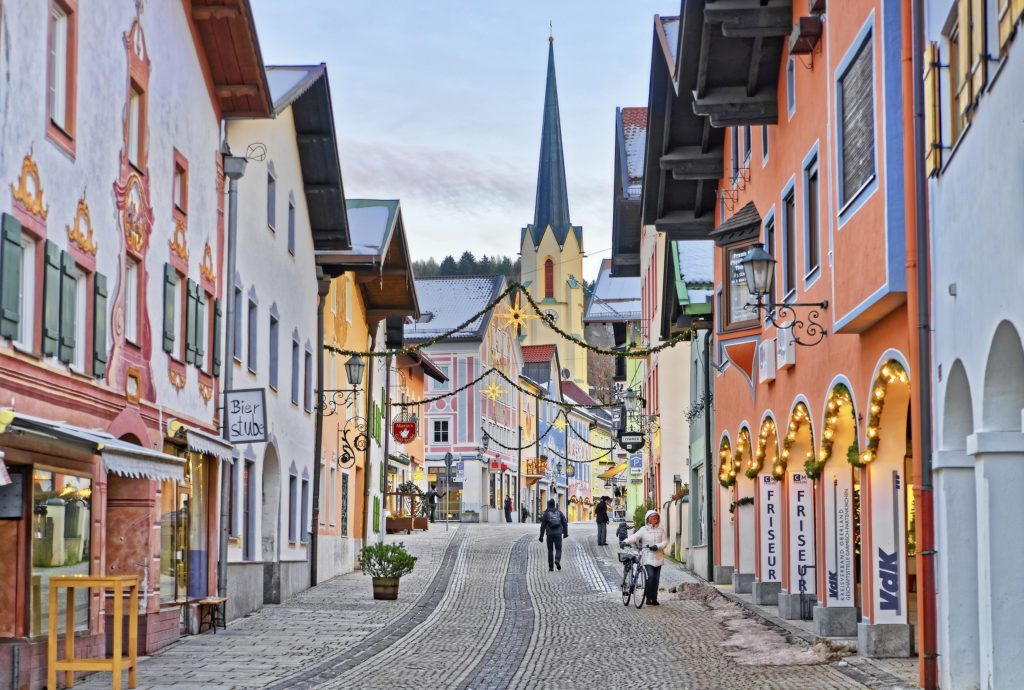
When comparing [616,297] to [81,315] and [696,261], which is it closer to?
[696,261]

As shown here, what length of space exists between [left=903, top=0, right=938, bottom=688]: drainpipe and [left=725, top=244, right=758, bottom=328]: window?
9602mm

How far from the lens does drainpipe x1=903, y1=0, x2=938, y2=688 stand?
13969 mm

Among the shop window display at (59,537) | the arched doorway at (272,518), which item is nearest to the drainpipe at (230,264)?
the arched doorway at (272,518)

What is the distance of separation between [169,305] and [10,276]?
20.3 ft

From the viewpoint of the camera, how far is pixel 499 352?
85312 millimetres

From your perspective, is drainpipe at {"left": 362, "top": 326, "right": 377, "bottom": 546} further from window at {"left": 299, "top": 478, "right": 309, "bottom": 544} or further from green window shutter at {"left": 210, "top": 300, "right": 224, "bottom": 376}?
green window shutter at {"left": 210, "top": 300, "right": 224, "bottom": 376}

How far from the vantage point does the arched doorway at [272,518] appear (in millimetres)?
26984

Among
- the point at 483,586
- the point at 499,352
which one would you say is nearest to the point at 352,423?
the point at 483,586

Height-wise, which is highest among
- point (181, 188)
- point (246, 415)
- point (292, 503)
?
point (181, 188)

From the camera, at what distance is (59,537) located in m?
15.5

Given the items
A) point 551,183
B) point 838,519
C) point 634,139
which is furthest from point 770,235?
point 551,183

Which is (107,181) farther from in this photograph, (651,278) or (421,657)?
(651,278)

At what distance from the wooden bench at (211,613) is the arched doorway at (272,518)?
16.0 ft

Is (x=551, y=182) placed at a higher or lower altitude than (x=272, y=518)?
higher
